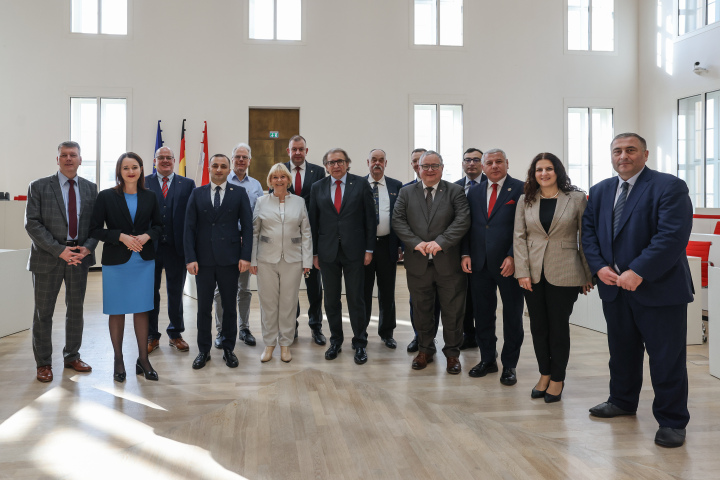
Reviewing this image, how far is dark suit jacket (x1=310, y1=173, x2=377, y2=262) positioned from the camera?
423 centimetres

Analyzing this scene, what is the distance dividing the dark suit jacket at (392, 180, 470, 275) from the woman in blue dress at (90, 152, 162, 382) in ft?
6.01

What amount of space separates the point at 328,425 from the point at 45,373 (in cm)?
219

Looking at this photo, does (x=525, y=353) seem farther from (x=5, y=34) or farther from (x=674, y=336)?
(x=5, y=34)

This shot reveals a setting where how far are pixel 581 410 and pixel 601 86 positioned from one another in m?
10.2

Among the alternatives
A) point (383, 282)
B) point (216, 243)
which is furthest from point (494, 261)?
point (216, 243)

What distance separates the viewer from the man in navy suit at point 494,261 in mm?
3719

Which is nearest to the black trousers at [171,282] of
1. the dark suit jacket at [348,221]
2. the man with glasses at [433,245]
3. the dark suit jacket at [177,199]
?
the dark suit jacket at [177,199]

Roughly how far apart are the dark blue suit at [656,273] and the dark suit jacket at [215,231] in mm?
2507

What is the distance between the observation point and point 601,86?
11531 mm

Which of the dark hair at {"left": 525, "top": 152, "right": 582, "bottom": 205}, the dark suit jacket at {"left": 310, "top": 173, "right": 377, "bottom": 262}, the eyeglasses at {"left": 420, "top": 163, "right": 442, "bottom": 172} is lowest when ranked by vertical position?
the dark suit jacket at {"left": 310, "top": 173, "right": 377, "bottom": 262}

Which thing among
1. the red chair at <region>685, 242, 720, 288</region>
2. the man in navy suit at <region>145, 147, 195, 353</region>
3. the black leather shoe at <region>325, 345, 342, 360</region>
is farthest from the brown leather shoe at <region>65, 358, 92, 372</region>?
the red chair at <region>685, 242, 720, 288</region>

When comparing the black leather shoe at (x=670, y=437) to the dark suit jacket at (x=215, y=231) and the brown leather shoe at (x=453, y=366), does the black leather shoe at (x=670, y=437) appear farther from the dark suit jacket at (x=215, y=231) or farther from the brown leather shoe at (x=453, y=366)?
the dark suit jacket at (x=215, y=231)

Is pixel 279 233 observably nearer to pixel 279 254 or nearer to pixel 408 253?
pixel 279 254

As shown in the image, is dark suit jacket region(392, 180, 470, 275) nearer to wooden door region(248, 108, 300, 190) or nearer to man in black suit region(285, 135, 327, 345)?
man in black suit region(285, 135, 327, 345)
